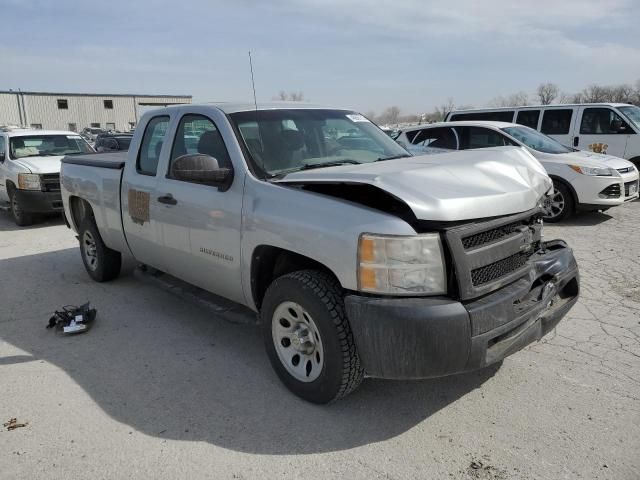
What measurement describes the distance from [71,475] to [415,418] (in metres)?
1.92

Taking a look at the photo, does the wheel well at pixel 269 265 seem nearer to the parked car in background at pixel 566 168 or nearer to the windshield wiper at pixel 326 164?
the windshield wiper at pixel 326 164

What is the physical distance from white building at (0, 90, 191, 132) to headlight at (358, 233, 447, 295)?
192 ft

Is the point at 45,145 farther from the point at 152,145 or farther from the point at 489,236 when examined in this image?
the point at 489,236

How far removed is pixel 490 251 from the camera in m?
2.83

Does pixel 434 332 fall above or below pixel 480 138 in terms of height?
below

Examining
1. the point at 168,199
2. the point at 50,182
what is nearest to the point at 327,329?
the point at 168,199

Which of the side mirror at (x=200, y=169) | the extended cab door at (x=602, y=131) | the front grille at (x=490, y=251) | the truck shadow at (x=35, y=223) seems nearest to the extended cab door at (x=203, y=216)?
the side mirror at (x=200, y=169)

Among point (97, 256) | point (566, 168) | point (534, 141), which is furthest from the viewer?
point (534, 141)

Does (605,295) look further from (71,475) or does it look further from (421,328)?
(71,475)

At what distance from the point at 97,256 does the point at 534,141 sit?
24.8 feet

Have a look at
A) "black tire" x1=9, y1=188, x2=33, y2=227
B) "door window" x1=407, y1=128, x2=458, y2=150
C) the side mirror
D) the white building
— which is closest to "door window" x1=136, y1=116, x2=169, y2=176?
the side mirror

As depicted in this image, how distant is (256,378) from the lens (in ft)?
11.8

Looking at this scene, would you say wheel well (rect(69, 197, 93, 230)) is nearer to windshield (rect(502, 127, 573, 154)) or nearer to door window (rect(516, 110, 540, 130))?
windshield (rect(502, 127, 573, 154))

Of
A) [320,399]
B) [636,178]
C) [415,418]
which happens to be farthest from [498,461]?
[636,178]
